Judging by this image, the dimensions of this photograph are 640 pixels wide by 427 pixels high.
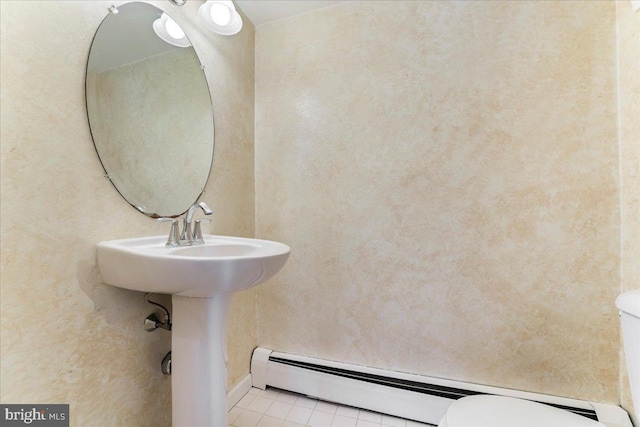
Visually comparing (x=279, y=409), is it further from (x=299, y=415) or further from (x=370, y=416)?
(x=370, y=416)

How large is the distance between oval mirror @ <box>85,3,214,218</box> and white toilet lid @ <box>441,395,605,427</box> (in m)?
1.19

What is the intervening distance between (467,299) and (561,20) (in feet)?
4.15

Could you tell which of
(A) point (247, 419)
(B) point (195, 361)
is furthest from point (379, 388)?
(B) point (195, 361)

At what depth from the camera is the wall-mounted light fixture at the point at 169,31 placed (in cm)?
98

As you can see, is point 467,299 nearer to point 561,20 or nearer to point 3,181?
point 561,20

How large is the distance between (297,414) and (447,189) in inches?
50.5

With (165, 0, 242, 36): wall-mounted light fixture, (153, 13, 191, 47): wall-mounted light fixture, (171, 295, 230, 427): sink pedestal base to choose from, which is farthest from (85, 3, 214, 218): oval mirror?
(171, 295, 230, 427): sink pedestal base

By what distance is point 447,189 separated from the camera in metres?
1.24

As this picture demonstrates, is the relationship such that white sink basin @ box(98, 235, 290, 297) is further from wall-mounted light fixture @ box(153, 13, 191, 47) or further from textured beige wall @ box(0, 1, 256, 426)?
wall-mounted light fixture @ box(153, 13, 191, 47)

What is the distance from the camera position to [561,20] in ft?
3.67

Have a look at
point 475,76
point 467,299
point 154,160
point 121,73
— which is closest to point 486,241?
point 467,299

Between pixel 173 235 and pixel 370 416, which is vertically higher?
pixel 173 235

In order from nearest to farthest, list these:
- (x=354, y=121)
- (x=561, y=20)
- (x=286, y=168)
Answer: (x=561, y=20) → (x=354, y=121) → (x=286, y=168)

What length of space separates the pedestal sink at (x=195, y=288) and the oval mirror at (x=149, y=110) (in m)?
0.20
